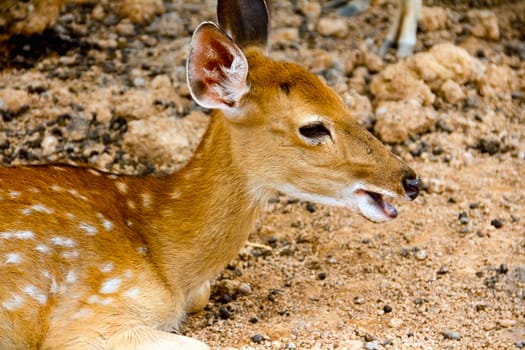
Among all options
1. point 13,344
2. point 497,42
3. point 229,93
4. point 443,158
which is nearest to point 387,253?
point 443,158

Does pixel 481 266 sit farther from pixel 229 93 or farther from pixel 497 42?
pixel 497 42

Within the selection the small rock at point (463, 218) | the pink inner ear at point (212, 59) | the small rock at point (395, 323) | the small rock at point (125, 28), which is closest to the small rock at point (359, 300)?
the small rock at point (395, 323)

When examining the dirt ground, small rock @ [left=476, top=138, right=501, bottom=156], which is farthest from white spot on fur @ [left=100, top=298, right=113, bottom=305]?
small rock @ [left=476, top=138, right=501, bottom=156]

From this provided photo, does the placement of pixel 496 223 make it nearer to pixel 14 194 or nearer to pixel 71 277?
pixel 71 277

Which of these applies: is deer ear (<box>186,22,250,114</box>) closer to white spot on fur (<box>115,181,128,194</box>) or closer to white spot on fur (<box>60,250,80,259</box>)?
white spot on fur (<box>115,181,128,194</box>)

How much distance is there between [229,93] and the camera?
4430mm

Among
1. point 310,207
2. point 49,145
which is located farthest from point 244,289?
point 49,145

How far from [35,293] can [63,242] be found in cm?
28

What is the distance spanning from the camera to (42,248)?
14.3 feet

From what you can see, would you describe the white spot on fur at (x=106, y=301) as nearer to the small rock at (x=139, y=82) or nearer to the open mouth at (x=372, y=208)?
the open mouth at (x=372, y=208)

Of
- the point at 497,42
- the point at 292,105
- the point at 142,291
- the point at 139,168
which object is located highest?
the point at 292,105

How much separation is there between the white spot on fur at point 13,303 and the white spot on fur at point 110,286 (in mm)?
361

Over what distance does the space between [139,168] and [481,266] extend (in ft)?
7.32

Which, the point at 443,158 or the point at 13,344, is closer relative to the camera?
the point at 13,344
